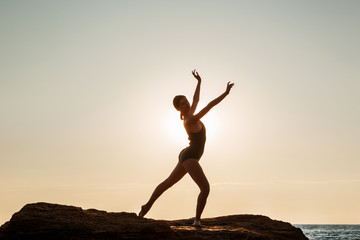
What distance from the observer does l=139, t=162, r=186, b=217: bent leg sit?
9.04 meters

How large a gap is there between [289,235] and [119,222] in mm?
3496

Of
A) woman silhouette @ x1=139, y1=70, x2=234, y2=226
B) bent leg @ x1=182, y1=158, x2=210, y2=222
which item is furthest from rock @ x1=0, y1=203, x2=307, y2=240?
woman silhouette @ x1=139, y1=70, x2=234, y2=226

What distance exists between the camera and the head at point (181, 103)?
873 cm

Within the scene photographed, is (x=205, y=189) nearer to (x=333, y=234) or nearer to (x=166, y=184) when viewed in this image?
(x=166, y=184)

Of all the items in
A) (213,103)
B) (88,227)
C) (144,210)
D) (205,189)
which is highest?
(213,103)

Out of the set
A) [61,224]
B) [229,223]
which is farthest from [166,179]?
[61,224]

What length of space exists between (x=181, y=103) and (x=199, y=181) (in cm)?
157

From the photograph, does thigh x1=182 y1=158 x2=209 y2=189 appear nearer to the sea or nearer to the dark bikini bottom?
the dark bikini bottom

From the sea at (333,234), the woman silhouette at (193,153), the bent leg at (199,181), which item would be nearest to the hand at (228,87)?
the woman silhouette at (193,153)

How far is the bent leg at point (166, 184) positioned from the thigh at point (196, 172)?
0.40 m

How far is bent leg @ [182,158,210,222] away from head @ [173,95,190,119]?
3.35ft

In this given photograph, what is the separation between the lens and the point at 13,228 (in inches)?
263

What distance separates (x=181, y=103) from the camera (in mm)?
8727

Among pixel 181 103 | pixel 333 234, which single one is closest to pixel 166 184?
pixel 181 103
